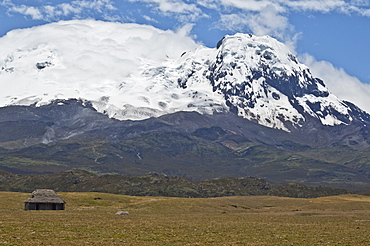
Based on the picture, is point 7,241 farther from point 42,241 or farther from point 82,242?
point 82,242

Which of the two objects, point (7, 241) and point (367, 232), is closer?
point (7, 241)

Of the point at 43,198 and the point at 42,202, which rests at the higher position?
the point at 43,198

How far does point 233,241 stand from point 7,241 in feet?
75.9

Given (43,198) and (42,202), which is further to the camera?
(43,198)

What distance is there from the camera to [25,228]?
76375mm

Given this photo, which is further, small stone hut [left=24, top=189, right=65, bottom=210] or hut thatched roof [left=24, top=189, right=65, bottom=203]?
hut thatched roof [left=24, top=189, right=65, bottom=203]

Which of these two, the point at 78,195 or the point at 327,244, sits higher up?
the point at 78,195

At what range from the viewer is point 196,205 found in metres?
163

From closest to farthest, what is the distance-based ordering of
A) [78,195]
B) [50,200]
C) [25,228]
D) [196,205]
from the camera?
[25,228] < [50,200] < [196,205] < [78,195]

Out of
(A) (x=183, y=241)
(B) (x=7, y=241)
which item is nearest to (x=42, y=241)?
(B) (x=7, y=241)

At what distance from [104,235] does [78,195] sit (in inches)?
4214

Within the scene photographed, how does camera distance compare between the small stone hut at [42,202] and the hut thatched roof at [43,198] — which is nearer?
the small stone hut at [42,202]

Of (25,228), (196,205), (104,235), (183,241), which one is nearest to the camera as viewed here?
(183,241)

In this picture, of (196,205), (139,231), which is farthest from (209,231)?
(196,205)
